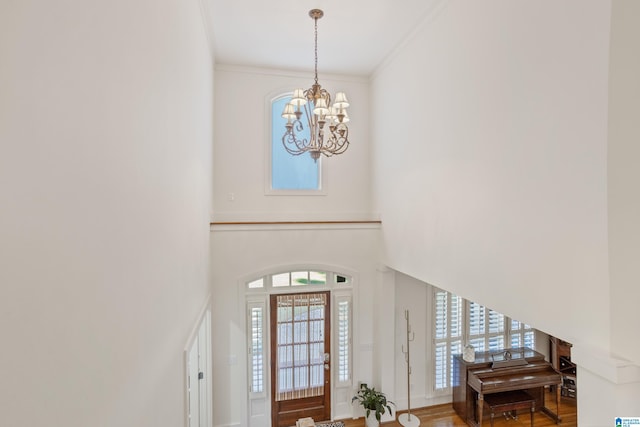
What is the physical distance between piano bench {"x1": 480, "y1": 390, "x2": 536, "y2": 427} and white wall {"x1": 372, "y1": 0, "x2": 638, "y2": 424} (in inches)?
112

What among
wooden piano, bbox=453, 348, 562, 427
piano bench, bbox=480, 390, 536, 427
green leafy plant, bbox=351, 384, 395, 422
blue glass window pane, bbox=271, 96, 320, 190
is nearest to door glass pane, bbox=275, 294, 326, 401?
green leafy plant, bbox=351, 384, 395, 422

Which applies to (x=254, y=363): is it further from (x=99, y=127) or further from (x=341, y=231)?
(x=99, y=127)

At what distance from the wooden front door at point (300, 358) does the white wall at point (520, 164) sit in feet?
6.41

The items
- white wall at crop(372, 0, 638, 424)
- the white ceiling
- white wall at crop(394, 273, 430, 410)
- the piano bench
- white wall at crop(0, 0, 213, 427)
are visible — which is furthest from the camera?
white wall at crop(394, 273, 430, 410)

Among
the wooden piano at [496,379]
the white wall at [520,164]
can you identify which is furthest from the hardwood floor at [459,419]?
the white wall at [520,164]

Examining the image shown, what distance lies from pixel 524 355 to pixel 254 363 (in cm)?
440

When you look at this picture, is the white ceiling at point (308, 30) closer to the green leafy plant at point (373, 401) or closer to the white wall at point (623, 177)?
the white wall at point (623, 177)

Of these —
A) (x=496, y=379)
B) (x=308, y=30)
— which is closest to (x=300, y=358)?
(x=496, y=379)

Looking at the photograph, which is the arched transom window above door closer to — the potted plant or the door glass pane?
the door glass pane

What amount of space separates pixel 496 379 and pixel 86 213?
5.82 meters

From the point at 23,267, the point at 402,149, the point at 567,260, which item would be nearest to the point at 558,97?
the point at 567,260

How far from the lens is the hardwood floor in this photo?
205 inches

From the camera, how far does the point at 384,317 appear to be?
5090 mm

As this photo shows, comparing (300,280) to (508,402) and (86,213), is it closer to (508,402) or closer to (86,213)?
(508,402)
